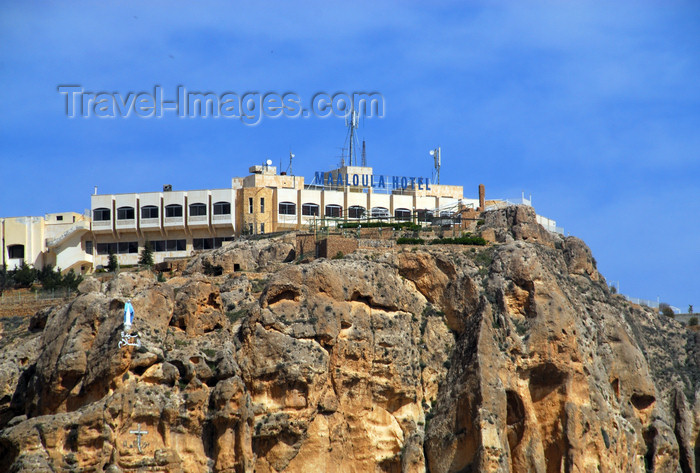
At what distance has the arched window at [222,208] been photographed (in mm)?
149250

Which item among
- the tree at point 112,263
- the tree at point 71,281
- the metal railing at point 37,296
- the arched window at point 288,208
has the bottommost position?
the metal railing at point 37,296

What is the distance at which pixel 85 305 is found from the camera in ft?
334

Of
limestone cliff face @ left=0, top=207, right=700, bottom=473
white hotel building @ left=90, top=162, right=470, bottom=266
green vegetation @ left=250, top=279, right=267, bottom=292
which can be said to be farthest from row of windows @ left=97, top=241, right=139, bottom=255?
green vegetation @ left=250, top=279, right=267, bottom=292

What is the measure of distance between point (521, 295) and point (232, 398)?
85.8 ft

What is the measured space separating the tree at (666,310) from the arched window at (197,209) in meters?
47.9

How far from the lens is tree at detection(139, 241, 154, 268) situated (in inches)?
5728

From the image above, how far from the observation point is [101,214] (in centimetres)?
15400

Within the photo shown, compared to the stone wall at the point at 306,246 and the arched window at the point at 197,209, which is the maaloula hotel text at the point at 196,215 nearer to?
the arched window at the point at 197,209

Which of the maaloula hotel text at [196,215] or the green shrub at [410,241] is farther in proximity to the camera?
the maaloula hotel text at [196,215]

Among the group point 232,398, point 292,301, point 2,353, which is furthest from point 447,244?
point 2,353

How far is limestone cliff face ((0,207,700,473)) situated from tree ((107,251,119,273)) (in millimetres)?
28194

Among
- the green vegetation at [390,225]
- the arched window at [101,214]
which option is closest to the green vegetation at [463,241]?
the green vegetation at [390,225]

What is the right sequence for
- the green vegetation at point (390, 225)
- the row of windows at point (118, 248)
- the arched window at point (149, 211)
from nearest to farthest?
the green vegetation at point (390, 225) → the arched window at point (149, 211) → the row of windows at point (118, 248)

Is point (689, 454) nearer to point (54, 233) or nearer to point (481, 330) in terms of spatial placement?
point (481, 330)
